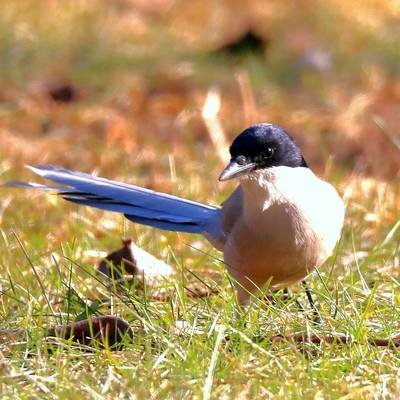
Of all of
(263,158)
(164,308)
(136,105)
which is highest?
(263,158)

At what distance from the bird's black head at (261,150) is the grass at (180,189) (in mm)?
346

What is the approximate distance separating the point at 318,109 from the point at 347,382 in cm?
502

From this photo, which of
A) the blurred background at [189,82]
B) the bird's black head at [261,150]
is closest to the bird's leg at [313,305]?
the bird's black head at [261,150]

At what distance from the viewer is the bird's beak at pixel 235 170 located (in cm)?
382

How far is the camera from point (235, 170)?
3.89 meters

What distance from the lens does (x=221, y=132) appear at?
7.13 metres

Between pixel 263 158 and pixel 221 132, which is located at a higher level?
pixel 263 158

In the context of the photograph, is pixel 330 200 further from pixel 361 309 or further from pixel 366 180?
pixel 366 180

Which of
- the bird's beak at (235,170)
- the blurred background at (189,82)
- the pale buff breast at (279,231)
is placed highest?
the bird's beak at (235,170)

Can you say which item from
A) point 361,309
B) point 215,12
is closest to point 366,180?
point 361,309

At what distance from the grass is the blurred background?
0.7 inches

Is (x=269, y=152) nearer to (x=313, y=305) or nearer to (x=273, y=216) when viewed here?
(x=273, y=216)

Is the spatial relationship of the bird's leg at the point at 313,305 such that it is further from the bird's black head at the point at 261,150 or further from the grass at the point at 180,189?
the bird's black head at the point at 261,150

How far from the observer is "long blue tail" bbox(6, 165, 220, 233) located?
450cm
